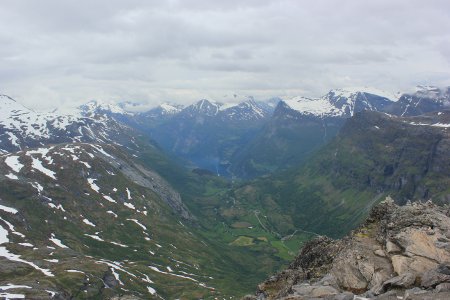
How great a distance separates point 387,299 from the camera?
1485 inches

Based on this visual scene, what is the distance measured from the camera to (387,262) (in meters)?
46.9

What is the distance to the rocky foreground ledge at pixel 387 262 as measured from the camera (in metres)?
40.0

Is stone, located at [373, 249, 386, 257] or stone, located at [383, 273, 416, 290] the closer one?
stone, located at [383, 273, 416, 290]

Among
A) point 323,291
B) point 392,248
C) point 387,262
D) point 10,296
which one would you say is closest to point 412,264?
point 387,262

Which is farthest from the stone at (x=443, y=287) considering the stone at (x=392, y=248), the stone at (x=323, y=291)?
the stone at (x=392, y=248)

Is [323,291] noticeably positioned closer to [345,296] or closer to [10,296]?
[345,296]

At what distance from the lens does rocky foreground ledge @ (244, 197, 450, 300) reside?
131 ft

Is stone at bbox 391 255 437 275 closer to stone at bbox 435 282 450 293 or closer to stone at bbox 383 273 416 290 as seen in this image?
stone at bbox 383 273 416 290

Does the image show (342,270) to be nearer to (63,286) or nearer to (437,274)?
(437,274)

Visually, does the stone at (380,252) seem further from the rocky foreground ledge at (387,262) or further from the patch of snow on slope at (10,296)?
the patch of snow on slope at (10,296)

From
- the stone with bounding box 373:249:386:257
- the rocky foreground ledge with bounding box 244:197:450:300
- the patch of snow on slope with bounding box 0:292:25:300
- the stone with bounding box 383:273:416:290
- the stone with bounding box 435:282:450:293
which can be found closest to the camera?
the stone with bounding box 435:282:450:293

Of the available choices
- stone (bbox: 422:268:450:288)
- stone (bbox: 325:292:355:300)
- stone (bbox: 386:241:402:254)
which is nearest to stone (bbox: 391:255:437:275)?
stone (bbox: 386:241:402:254)

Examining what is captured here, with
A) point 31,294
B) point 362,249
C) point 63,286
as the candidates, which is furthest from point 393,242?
point 63,286

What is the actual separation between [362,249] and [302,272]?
9.34 meters
